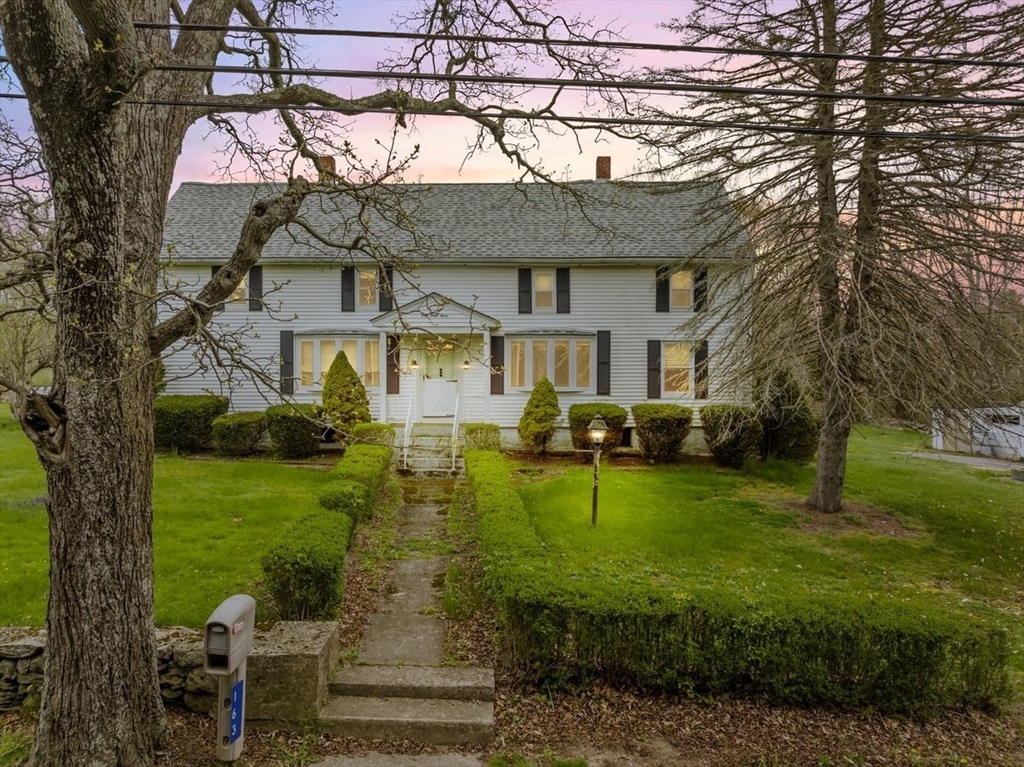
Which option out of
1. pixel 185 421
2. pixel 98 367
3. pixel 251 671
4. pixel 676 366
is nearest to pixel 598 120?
pixel 98 367

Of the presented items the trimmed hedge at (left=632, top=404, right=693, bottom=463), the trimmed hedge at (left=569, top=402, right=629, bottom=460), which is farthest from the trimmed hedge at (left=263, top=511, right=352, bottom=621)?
the trimmed hedge at (left=632, top=404, right=693, bottom=463)

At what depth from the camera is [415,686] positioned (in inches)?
177

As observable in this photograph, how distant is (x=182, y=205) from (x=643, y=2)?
1709cm

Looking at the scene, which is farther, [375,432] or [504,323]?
[504,323]

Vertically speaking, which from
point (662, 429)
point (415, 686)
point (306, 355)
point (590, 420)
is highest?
point (306, 355)

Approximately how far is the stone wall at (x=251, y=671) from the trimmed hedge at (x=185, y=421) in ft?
37.1

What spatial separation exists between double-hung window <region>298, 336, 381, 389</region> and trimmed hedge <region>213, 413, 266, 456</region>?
2.19 meters

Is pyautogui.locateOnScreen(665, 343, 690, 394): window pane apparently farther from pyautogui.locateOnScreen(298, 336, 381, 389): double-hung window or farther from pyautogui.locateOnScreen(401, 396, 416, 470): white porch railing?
pyautogui.locateOnScreen(298, 336, 381, 389): double-hung window

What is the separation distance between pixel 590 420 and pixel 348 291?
26.7ft

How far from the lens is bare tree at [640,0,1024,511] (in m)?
8.45

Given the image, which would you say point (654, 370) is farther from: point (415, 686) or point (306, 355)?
point (415, 686)

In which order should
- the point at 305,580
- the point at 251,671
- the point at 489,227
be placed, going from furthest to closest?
the point at 489,227
the point at 305,580
the point at 251,671

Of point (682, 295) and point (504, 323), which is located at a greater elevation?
point (682, 295)

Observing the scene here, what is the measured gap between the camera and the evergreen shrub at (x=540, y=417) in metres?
15.5
